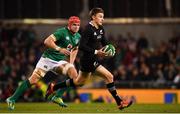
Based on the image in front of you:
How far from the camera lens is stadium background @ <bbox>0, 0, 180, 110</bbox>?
24.5 m

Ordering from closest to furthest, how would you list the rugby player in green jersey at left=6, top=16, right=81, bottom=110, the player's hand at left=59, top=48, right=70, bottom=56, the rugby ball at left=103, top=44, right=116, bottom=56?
the rugby ball at left=103, top=44, right=116, bottom=56 < the player's hand at left=59, top=48, right=70, bottom=56 < the rugby player in green jersey at left=6, top=16, right=81, bottom=110

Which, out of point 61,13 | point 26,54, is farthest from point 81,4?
point 26,54

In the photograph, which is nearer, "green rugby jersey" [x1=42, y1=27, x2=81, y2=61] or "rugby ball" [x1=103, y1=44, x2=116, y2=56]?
"rugby ball" [x1=103, y1=44, x2=116, y2=56]

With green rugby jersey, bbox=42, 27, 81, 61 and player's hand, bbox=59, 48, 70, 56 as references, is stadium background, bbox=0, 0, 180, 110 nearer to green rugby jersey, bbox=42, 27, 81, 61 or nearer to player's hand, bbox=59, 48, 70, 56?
green rugby jersey, bbox=42, 27, 81, 61

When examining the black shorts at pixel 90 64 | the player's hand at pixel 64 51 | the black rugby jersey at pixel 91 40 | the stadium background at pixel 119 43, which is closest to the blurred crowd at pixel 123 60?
the stadium background at pixel 119 43

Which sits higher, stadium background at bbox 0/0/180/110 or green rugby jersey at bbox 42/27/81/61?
green rugby jersey at bbox 42/27/81/61

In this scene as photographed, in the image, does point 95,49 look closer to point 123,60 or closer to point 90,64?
point 90,64

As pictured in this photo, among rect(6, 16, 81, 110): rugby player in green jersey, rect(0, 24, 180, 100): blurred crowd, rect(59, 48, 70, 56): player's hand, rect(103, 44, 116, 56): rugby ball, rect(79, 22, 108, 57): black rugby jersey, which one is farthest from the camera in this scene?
rect(0, 24, 180, 100): blurred crowd

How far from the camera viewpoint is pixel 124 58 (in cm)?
2709

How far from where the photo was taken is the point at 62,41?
16609 millimetres

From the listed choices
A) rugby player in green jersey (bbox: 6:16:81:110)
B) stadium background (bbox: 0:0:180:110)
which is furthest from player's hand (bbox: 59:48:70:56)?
stadium background (bbox: 0:0:180:110)

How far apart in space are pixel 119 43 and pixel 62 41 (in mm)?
11438

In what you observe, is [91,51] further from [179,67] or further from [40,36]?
[40,36]

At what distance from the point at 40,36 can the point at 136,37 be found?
4.07 metres
